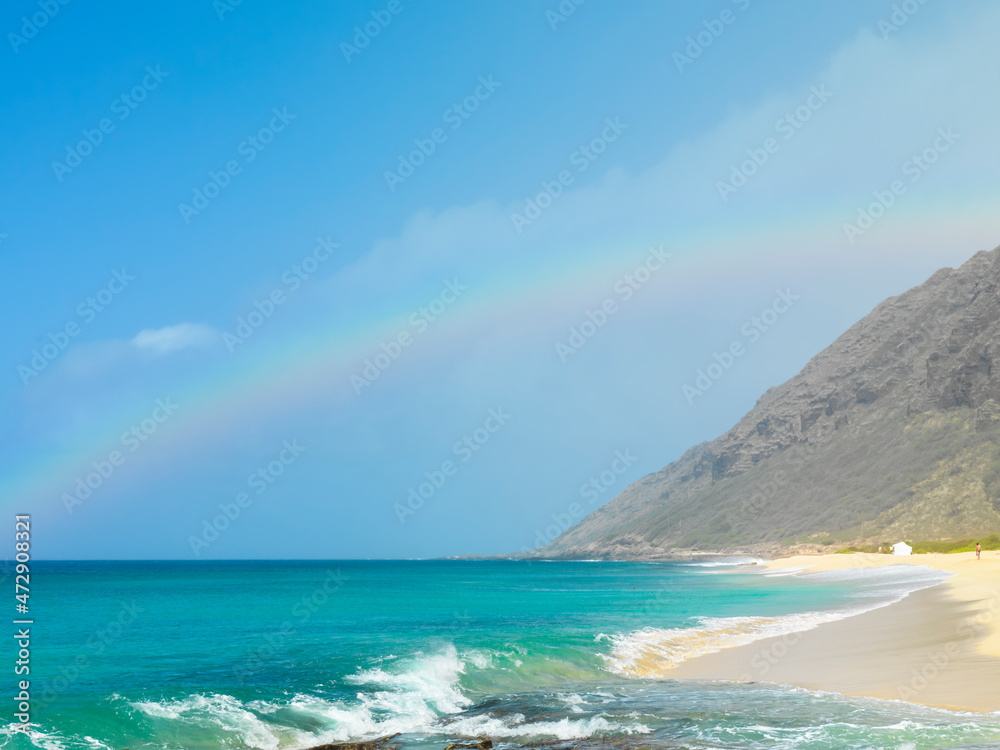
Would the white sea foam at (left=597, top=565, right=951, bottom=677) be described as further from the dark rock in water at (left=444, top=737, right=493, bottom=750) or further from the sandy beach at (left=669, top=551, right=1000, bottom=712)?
the dark rock in water at (left=444, top=737, right=493, bottom=750)

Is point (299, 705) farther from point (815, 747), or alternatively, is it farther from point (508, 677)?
point (815, 747)

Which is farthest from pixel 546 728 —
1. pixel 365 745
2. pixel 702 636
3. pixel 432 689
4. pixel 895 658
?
pixel 702 636

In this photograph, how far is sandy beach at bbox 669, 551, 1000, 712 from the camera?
18.4m

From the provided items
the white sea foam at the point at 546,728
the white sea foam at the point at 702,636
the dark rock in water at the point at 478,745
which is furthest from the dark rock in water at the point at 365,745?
the white sea foam at the point at 702,636

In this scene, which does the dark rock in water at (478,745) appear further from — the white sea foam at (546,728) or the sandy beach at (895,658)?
the sandy beach at (895,658)

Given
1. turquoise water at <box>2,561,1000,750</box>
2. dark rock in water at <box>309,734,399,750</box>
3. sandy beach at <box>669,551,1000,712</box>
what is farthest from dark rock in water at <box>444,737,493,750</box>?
sandy beach at <box>669,551,1000,712</box>

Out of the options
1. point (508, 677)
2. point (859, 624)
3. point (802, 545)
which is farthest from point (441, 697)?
point (802, 545)

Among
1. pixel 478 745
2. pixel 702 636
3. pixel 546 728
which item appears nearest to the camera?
pixel 478 745

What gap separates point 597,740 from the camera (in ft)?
50.0

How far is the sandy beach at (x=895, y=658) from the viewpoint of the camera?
1842 cm

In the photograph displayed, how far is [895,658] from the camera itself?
2325cm

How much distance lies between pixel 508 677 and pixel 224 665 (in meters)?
10.9

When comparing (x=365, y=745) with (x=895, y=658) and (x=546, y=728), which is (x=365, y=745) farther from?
(x=895, y=658)

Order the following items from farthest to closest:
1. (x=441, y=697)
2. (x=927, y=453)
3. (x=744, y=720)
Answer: (x=927, y=453), (x=441, y=697), (x=744, y=720)
